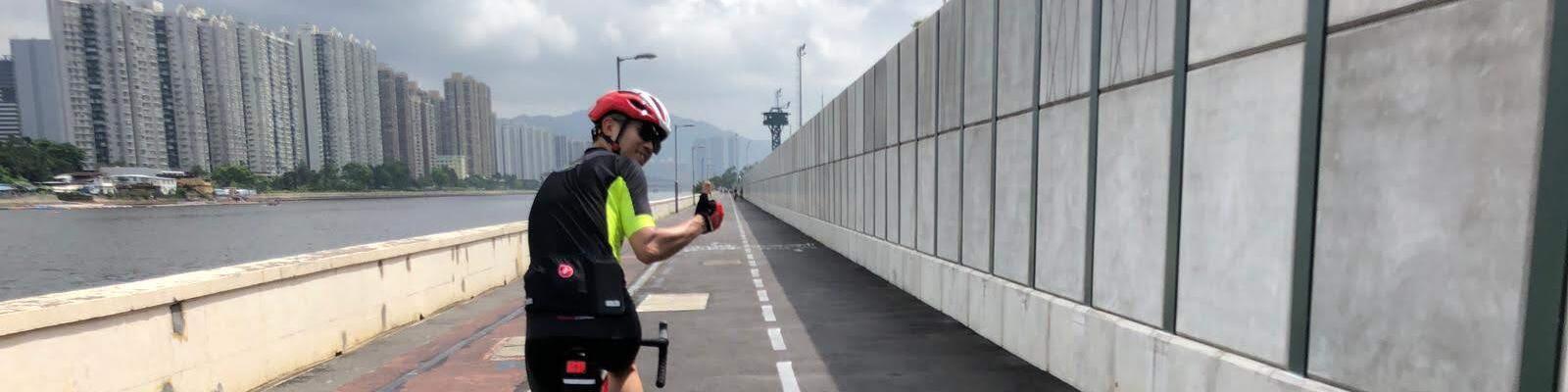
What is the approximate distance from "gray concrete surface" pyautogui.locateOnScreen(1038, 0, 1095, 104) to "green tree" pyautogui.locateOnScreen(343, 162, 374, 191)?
190850 mm

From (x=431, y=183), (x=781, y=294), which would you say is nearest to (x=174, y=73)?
(x=431, y=183)

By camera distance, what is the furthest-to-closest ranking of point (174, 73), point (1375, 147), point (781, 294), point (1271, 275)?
1. point (174, 73)
2. point (781, 294)
3. point (1271, 275)
4. point (1375, 147)

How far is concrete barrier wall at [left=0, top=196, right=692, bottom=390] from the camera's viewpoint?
4.22 m

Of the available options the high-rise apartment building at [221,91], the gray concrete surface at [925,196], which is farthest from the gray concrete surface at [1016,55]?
the high-rise apartment building at [221,91]

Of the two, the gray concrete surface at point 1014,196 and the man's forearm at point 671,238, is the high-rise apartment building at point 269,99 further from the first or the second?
the man's forearm at point 671,238

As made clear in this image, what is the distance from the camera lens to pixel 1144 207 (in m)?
5.11

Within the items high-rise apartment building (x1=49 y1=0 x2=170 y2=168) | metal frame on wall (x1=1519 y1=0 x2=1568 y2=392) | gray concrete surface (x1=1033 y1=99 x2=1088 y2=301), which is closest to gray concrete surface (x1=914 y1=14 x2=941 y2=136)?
gray concrete surface (x1=1033 y1=99 x2=1088 y2=301)

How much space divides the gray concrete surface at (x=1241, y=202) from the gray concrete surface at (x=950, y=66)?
4.42 metres

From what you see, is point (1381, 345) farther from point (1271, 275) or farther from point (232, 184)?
point (232, 184)

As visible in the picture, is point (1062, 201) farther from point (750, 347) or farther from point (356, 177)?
point (356, 177)

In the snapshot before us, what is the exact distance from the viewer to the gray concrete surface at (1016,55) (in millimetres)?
6834

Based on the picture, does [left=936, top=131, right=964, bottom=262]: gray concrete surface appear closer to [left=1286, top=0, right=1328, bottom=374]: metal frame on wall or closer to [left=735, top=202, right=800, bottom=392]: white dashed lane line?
[left=735, top=202, right=800, bottom=392]: white dashed lane line

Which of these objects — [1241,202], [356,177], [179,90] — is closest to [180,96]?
[179,90]

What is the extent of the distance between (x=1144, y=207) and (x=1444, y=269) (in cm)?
211
